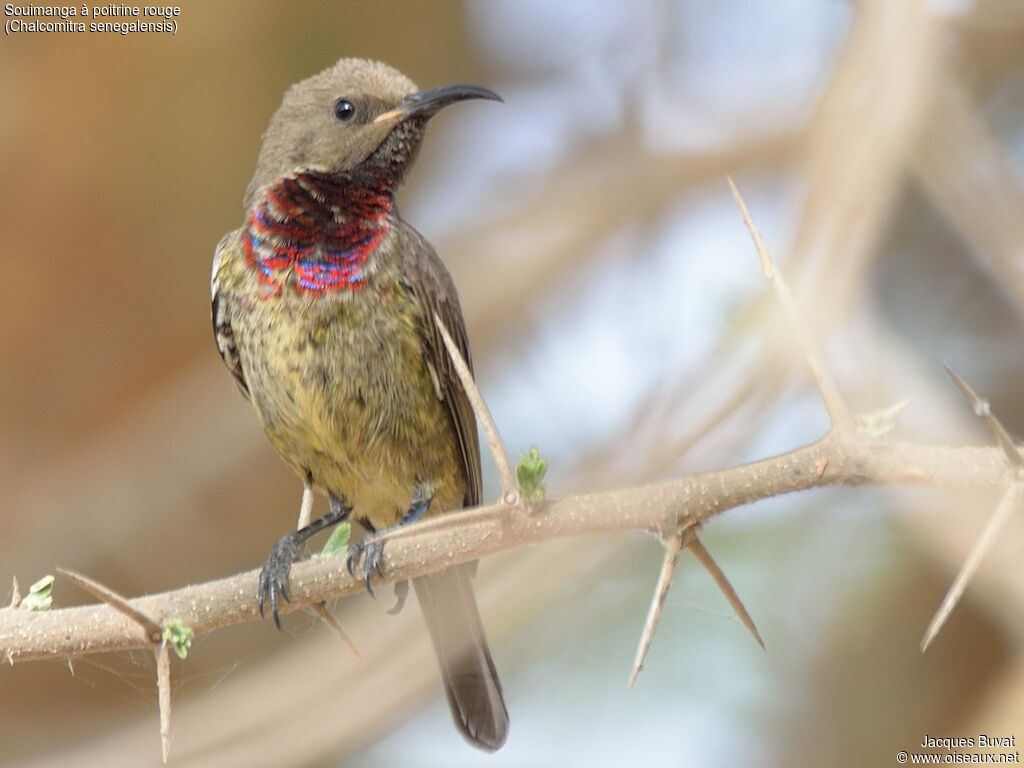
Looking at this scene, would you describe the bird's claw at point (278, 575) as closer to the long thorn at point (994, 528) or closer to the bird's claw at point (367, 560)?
the bird's claw at point (367, 560)

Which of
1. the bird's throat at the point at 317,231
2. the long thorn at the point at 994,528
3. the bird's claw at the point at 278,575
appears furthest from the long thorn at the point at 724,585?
the bird's throat at the point at 317,231

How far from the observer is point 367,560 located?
3336 mm

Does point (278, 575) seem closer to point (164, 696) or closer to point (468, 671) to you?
point (468, 671)

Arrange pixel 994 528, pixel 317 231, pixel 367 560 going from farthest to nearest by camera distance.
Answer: pixel 317 231, pixel 367 560, pixel 994 528

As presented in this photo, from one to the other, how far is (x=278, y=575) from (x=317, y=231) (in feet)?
3.75

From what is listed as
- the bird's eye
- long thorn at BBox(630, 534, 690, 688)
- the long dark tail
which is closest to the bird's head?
the bird's eye

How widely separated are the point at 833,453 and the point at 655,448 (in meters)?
2.45

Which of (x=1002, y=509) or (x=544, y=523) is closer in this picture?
(x=1002, y=509)

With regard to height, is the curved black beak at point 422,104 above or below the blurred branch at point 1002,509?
above

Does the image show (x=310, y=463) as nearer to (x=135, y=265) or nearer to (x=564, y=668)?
(x=564, y=668)

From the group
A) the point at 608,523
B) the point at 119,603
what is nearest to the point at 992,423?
the point at 608,523

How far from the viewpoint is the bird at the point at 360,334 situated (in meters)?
4.14

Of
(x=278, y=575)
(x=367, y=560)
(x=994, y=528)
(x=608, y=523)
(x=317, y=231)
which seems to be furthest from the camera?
(x=317, y=231)

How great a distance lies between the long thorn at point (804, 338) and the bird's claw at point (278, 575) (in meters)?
1.57
